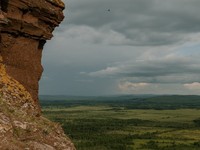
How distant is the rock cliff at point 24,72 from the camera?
54.1ft

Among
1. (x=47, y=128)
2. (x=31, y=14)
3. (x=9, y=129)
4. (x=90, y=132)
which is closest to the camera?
(x=9, y=129)

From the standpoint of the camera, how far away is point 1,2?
21969 mm

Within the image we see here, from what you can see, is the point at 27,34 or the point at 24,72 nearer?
the point at 27,34

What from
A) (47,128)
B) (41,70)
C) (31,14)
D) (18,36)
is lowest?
(47,128)

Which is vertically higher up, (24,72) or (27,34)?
(27,34)

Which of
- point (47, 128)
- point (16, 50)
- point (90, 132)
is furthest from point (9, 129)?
point (90, 132)

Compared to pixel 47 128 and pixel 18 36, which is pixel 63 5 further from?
pixel 47 128

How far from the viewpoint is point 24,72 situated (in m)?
23.9

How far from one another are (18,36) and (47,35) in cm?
215

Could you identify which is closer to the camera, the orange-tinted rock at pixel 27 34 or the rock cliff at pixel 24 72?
the rock cliff at pixel 24 72

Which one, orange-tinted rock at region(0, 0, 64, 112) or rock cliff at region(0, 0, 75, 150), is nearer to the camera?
rock cliff at region(0, 0, 75, 150)

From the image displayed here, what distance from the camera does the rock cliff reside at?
649 inches

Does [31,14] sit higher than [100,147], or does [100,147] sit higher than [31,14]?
[31,14]

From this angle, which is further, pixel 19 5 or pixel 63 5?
pixel 63 5
